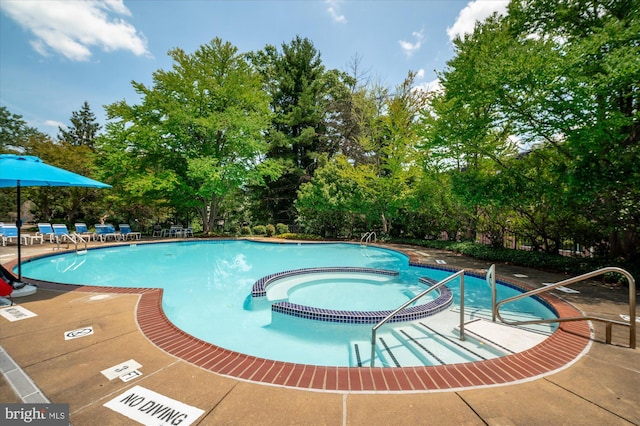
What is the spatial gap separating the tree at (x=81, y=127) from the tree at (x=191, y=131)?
33518mm

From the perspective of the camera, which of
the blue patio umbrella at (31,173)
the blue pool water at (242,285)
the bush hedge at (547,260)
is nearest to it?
the blue patio umbrella at (31,173)

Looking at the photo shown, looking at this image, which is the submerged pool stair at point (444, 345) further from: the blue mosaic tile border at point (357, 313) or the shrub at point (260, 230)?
the shrub at point (260, 230)

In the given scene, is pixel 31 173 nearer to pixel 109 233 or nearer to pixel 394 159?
pixel 109 233

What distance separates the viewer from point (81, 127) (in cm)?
4262

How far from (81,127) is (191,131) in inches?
1497

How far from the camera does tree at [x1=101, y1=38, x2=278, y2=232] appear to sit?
17.3m

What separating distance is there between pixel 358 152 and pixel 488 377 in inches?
934

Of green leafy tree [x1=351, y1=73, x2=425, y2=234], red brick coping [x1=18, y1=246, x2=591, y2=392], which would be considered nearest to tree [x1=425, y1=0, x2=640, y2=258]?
green leafy tree [x1=351, y1=73, x2=425, y2=234]

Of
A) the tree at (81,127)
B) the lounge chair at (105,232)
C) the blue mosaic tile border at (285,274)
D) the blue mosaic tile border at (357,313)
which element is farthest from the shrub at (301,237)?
the tree at (81,127)

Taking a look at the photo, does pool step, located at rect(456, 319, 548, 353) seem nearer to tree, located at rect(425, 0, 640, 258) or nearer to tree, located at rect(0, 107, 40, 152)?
tree, located at rect(425, 0, 640, 258)

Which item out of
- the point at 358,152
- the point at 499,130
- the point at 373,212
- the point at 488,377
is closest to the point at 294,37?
Result: the point at 358,152

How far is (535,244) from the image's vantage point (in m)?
10.8

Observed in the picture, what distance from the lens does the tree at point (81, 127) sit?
4166 cm

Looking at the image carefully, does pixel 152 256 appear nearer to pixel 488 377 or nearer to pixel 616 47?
pixel 488 377
